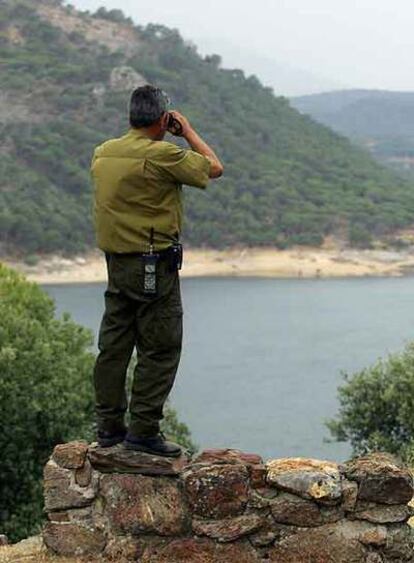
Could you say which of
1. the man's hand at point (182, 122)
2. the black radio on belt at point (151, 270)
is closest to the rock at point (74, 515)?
Result: the black radio on belt at point (151, 270)

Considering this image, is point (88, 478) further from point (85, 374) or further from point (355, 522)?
point (85, 374)

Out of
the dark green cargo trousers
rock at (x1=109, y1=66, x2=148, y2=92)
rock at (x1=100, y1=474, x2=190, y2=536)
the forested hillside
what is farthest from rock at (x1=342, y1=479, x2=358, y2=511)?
rock at (x1=109, y1=66, x2=148, y2=92)

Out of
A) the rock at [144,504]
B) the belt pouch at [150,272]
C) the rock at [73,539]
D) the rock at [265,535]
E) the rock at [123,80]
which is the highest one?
the rock at [123,80]

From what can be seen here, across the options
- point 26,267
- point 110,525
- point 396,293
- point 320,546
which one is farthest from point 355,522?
point 26,267

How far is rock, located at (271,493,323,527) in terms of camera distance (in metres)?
5.96

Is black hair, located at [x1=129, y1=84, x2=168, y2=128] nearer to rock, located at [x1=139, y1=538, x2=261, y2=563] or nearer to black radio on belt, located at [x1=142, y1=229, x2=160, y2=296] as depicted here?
black radio on belt, located at [x1=142, y1=229, x2=160, y2=296]

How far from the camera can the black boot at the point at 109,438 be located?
625 cm

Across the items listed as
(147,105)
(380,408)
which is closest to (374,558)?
(147,105)

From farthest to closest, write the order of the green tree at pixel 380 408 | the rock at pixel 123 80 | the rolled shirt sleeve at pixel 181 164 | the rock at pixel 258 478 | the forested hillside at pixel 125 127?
the rock at pixel 123 80 → the forested hillside at pixel 125 127 → the green tree at pixel 380 408 → the rock at pixel 258 478 → the rolled shirt sleeve at pixel 181 164

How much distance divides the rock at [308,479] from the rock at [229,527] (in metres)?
0.25

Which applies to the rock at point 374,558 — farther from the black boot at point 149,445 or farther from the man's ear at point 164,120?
the man's ear at point 164,120

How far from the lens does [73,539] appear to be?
604 cm

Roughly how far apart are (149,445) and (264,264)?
102 meters

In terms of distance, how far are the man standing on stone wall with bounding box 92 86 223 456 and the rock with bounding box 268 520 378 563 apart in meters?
0.93
